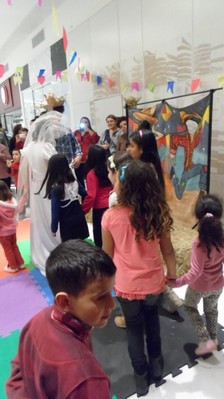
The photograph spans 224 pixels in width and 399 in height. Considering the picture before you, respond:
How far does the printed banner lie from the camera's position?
9.60 ft

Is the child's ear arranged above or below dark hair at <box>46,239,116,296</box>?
below

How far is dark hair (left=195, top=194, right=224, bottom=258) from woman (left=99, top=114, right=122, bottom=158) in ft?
8.63

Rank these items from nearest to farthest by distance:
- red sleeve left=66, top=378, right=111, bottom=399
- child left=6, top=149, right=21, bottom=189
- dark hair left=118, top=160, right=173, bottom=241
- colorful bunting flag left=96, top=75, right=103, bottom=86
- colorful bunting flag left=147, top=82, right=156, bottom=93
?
red sleeve left=66, top=378, right=111, bottom=399 < dark hair left=118, top=160, right=173, bottom=241 < child left=6, top=149, right=21, bottom=189 < colorful bunting flag left=147, top=82, right=156, bottom=93 < colorful bunting flag left=96, top=75, right=103, bottom=86

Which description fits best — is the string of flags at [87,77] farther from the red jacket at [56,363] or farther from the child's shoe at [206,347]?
the red jacket at [56,363]

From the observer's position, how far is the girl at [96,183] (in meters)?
2.29

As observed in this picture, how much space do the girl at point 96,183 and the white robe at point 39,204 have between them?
54 cm

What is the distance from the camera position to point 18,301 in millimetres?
2447

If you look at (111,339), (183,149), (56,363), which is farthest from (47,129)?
(56,363)

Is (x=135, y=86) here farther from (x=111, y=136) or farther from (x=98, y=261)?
(x=98, y=261)

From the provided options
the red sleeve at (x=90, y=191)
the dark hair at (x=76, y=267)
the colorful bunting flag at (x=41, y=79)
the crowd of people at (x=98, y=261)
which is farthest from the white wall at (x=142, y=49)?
the dark hair at (x=76, y=267)

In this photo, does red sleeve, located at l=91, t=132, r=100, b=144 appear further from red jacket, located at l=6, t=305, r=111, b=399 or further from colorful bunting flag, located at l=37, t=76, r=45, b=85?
red jacket, located at l=6, t=305, r=111, b=399

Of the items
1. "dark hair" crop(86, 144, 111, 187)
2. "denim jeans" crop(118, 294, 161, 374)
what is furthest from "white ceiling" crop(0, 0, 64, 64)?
"denim jeans" crop(118, 294, 161, 374)

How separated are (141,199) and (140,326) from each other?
0.66 meters

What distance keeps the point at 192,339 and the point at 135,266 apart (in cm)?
83
